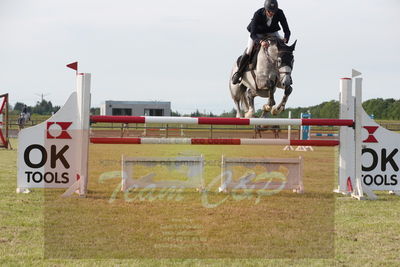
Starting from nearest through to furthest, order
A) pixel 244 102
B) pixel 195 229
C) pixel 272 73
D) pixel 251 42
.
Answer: pixel 195 229 < pixel 272 73 < pixel 251 42 < pixel 244 102

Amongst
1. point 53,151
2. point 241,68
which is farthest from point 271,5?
point 53,151

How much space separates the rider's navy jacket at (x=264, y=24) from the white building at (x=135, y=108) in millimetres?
19285

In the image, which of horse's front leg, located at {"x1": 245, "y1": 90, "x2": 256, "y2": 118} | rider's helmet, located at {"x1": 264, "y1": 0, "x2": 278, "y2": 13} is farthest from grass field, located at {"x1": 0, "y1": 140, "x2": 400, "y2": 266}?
rider's helmet, located at {"x1": 264, "y1": 0, "x2": 278, "y2": 13}

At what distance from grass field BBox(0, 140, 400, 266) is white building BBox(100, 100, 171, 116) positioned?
18632 mm

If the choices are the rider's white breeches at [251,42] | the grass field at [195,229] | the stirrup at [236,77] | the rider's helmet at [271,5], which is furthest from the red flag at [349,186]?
the rider's helmet at [271,5]

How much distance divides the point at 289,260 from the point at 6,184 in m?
4.72

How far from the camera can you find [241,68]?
5367 mm

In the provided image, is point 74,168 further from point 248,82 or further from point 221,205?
point 248,82

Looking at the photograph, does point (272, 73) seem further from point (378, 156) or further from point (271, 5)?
point (378, 156)

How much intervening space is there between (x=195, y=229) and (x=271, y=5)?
90.7 inches

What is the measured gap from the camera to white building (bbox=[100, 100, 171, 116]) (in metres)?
24.6

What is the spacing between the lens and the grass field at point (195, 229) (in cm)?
318

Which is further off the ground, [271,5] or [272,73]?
[271,5]

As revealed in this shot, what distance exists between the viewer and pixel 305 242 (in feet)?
11.9
